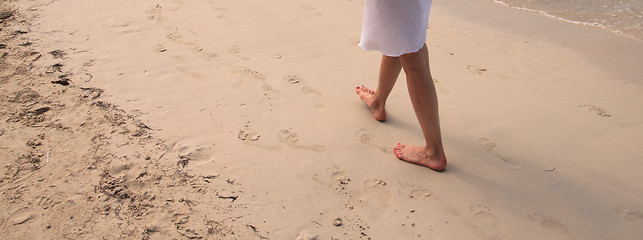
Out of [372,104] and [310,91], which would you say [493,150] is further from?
[310,91]

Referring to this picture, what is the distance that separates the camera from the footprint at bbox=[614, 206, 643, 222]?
5.09ft

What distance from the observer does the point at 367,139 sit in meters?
2.01

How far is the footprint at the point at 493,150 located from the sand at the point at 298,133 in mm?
13

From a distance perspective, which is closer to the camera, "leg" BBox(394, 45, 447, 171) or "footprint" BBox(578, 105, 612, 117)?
"leg" BBox(394, 45, 447, 171)

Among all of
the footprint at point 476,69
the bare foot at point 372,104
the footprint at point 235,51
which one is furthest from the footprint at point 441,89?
the footprint at point 235,51

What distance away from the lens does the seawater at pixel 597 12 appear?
323 centimetres

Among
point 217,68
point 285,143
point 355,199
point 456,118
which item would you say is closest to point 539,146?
point 456,118

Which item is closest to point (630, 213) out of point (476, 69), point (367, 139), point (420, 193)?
point (420, 193)

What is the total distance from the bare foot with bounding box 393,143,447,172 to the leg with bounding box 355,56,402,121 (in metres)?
0.29

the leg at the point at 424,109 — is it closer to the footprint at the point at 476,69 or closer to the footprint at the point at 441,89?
the footprint at the point at 441,89

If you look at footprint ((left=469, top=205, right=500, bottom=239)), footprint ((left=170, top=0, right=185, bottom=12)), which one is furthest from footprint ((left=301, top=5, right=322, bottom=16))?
footprint ((left=469, top=205, right=500, bottom=239))

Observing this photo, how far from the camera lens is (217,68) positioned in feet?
8.49

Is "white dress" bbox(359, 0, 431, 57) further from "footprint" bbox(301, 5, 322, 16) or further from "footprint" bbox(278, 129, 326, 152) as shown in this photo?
"footprint" bbox(301, 5, 322, 16)

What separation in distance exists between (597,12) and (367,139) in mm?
2746
